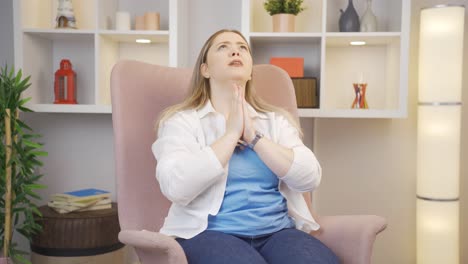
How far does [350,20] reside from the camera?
2.56 metres

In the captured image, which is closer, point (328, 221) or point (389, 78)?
point (328, 221)

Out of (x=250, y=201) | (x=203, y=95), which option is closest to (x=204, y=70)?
(x=203, y=95)

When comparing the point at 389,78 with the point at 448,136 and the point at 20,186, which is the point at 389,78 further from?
the point at 20,186

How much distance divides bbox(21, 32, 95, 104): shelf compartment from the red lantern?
101 mm

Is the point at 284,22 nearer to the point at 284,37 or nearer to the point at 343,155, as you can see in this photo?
the point at 284,37

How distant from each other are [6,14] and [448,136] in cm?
234

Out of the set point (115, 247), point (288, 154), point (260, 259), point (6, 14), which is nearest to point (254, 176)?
point (288, 154)

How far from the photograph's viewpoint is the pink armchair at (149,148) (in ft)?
5.08

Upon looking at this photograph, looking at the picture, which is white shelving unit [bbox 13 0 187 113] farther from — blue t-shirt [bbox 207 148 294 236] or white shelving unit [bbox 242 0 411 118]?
blue t-shirt [bbox 207 148 294 236]

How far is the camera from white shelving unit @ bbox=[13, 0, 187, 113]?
2.52 metres

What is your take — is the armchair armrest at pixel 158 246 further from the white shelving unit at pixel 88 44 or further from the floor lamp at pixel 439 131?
the floor lamp at pixel 439 131

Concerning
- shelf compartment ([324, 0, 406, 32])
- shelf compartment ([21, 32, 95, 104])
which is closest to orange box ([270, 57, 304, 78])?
shelf compartment ([324, 0, 406, 32])

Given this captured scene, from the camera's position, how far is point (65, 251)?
2354 millimetres

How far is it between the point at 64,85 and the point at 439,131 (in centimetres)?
184
